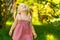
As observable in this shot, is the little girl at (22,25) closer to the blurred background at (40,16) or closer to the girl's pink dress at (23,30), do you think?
the girl's pink dress at (23,30)

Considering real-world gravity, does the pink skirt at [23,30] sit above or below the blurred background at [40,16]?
above

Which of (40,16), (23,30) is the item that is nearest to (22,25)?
(23,30)

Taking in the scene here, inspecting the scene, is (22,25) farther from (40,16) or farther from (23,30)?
(40,16)

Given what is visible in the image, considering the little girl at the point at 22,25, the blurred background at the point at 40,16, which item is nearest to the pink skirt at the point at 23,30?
the little girl at the point at 22,25

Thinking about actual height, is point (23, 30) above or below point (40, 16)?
above

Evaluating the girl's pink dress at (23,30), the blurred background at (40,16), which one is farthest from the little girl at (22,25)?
the blurred background at (40,16)

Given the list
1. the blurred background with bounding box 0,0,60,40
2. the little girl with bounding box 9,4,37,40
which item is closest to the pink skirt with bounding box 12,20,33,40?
the little girl with bounding box 9,4,37,40

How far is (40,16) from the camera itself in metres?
8.47

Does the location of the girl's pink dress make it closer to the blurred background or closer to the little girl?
the little girl

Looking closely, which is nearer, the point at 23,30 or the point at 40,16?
the point at 23,30

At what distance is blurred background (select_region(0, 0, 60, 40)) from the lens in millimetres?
8227

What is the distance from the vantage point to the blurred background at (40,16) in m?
8.23

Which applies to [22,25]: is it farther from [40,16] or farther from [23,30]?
[40,16]

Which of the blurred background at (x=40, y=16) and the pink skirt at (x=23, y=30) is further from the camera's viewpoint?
the blurred background at (x=40, y=16)
